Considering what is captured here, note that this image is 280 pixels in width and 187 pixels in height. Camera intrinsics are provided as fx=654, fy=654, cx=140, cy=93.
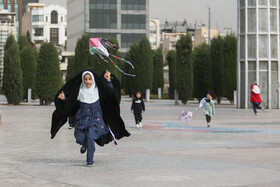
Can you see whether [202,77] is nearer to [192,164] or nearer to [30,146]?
[30,146]

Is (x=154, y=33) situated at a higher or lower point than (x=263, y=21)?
higher

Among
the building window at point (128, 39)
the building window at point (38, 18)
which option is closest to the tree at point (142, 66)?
the building window at point (128, 39)

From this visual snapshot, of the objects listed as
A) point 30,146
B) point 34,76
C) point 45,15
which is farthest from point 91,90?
point 45,15

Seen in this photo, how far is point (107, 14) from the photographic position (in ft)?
329

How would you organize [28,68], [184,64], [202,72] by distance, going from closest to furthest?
[184,64] < [28,68] < [202,72]

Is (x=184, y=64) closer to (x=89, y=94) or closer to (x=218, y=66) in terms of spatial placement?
(x=218, y=66)

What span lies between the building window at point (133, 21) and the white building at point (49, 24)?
7845 centimetres

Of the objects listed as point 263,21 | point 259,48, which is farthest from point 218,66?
point 263,21

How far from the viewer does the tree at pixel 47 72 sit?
49562mm

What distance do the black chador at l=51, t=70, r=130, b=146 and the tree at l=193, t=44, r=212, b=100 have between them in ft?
143

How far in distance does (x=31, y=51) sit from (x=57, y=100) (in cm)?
4467

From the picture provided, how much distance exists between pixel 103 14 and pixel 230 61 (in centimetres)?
5394

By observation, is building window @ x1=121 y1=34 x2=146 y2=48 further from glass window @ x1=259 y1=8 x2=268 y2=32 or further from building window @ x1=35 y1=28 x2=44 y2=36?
building window @ x1=35 y1=28 x2=44 y2=36

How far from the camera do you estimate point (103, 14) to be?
100m
